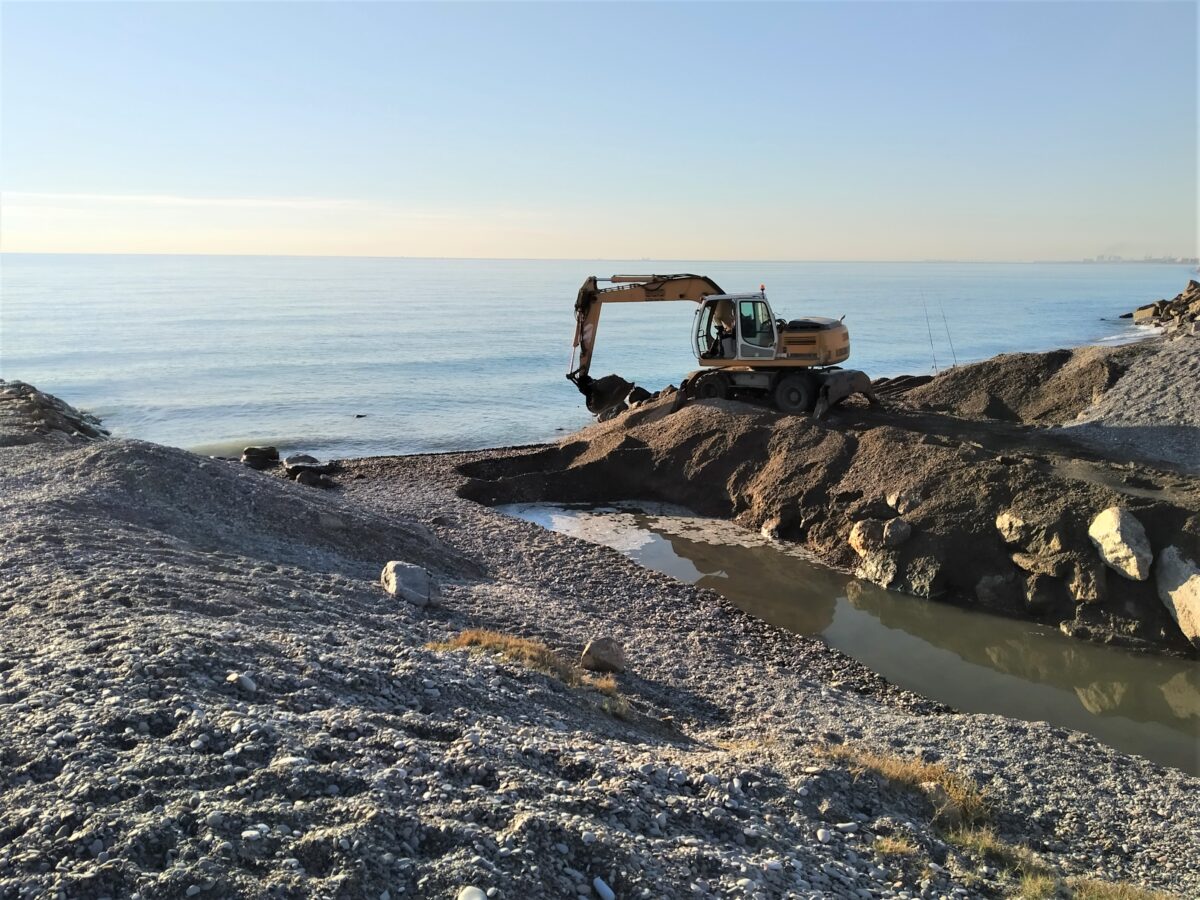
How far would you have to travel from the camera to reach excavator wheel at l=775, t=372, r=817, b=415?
19.7 meters

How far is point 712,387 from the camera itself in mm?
21094

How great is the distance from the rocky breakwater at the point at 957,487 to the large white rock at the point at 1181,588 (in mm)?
23

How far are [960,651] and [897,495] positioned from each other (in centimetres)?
358

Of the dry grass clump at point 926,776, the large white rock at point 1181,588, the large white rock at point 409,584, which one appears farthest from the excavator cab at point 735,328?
the dry grass clump at point 926,776

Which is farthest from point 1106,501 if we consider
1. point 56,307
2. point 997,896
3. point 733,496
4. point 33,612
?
point 56,307

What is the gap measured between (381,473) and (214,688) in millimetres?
14599

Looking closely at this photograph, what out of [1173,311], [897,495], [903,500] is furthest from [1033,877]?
[1173,311]

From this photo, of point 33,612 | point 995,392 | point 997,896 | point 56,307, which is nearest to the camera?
point 997,896

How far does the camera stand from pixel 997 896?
5.98 metres

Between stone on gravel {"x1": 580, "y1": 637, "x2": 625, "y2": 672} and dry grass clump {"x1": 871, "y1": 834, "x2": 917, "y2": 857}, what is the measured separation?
162 inches

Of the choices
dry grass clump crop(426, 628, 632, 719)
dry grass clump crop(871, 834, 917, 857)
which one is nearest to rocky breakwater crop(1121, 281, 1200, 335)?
dry grass clump crop(426, 628, 632, 719)

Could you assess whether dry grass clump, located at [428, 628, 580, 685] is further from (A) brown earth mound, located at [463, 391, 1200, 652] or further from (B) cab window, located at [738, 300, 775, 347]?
(B) cab window, located at [738, 300, 775, 347]

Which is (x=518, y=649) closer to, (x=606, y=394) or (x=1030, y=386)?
(x=606, y=394)

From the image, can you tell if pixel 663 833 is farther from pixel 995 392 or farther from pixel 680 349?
pixel 680 349
